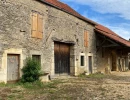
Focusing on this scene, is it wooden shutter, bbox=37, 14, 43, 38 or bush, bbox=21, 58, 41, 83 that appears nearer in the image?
bush, bbox=21, 58, 41, 83

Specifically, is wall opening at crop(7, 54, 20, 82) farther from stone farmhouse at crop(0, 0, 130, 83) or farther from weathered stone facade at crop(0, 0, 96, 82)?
weathered stone facade at crop(0, 0, 96, 82)

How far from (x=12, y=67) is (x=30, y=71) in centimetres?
91

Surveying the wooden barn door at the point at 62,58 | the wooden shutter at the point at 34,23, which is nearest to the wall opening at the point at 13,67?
the wooden shutter at the point at 34,23

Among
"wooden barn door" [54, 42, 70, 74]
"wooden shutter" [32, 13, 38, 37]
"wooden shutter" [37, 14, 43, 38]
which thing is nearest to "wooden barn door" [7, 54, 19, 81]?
"wooden shutter" [32, 13, 38, 37]

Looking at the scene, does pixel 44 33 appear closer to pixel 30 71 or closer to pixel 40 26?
pixel 40 26

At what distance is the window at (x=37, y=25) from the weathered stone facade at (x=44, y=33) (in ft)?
0.93

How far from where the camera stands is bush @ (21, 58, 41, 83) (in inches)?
444

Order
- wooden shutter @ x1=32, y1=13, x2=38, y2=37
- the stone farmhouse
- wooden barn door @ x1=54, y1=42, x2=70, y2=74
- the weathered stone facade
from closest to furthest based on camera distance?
the weathered stone facade
the stone farmhouse
wooden shutter @ x1=32, y1=13, x2=38, y2=37
wooden barn door @ x1=54, y1=42, x2=70, y2=74

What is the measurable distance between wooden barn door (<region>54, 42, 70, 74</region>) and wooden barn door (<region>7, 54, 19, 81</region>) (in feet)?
13.8

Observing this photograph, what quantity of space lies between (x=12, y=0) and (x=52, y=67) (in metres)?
5.08

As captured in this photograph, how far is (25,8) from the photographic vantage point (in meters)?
12.0

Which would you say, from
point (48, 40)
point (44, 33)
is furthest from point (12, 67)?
point (48, 40)

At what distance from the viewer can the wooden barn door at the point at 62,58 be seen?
1532 centimetres

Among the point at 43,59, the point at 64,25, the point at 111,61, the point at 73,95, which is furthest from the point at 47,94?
the point at 111,61
